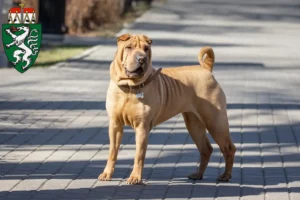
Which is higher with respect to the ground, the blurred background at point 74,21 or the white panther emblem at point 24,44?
the white panther emblem at point 24,44

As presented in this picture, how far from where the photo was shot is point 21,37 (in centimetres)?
719

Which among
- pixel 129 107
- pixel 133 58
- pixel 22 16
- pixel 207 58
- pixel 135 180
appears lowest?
pixel 135 180

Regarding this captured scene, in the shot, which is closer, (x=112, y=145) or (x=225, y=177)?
(x=112, y=145)

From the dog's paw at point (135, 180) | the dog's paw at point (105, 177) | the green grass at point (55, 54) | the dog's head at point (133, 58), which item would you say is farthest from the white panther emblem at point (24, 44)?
the green grass at point (55, 54)

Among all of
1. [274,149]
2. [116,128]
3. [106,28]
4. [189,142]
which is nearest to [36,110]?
[189,142]

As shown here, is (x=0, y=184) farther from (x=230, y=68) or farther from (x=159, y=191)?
(x=230, y=68)

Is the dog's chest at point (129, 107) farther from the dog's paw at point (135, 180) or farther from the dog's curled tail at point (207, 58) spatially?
the dog's curled tail at point (207, 58)

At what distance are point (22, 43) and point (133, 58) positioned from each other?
0.90m

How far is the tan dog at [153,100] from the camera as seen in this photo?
7.52 m

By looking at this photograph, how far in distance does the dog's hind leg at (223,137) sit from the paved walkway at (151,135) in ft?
0.39

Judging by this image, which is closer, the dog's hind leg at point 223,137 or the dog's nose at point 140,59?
the dog's nose at point 140,59

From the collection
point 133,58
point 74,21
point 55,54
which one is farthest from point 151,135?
point 74,21

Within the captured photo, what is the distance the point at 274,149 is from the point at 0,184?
3.37m

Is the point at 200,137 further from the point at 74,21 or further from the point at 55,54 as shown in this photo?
the point at 74,21
